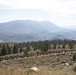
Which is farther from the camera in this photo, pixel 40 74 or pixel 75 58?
pixel 75 58

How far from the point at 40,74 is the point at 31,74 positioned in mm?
361

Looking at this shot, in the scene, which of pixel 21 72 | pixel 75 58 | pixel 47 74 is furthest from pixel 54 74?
pixel 75 58

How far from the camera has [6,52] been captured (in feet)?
284

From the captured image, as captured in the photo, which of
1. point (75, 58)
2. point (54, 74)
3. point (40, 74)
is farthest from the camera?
point (75, 58)

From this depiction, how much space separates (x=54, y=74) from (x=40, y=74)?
96 centimetres

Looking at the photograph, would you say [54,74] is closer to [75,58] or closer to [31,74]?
[31,74]

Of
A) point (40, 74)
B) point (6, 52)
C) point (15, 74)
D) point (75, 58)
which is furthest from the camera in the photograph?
point (6, 52)

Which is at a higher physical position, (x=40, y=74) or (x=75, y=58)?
(x=40, y=74)

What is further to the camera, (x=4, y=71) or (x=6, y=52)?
(x=6, y=52)

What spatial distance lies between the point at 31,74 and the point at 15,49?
82.7m

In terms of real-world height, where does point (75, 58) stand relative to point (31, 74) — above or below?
below

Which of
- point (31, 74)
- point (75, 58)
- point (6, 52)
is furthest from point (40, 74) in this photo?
point (6, 52)

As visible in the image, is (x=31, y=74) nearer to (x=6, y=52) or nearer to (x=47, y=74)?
(x=47, y=74)

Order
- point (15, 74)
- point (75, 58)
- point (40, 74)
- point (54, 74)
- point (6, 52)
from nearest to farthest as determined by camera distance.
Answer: point (15, 74)
point (40, 74)
point (54, 74)
point (75, 58)
point (6, 52)
